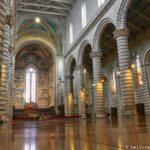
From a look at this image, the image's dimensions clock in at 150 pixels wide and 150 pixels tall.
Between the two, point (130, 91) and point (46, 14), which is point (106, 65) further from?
point (130, 91)

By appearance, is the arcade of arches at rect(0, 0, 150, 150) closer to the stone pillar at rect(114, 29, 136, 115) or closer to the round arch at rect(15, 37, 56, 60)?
the stone pillar at rect(114, 29, 136, 115)

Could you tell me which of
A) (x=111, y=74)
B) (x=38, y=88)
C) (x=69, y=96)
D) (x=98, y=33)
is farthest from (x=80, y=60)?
(x=38, y=88)

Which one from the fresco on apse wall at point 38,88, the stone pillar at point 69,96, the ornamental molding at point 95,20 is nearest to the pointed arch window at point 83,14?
the ornamental molding at point 95,20

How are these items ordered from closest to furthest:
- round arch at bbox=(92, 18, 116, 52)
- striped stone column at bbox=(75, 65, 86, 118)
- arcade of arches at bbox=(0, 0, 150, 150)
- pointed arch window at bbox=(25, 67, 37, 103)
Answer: arcade of arches at bbox=(0, 0, 150, 150)
round arch at bbox=(92, 18, 116, 52)
striped stone column at bbox=(75, 65, 86, 118)
pointed arch window at bbox=(25, 67, 37, 103)

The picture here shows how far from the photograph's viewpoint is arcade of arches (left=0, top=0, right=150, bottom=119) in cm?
1445

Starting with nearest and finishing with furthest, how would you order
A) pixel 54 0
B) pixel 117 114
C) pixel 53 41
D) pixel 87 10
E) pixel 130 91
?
1. pixel 130 91
2. pixel 87 10
3. pixel 117 114
4. pixel 54 0
5. pixel 53 41

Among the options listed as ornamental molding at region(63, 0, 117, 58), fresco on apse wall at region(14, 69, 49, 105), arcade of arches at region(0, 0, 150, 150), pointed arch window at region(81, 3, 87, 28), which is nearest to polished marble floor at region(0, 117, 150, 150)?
arcade of arches at region(0, 0, 150, 150)

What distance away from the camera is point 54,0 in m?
26.3

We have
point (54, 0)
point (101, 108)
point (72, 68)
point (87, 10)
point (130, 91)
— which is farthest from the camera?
point (72, 68)

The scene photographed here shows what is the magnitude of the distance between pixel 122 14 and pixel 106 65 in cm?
1259

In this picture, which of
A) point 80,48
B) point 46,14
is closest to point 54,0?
point 46,14

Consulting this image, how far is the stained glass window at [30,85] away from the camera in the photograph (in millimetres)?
41156

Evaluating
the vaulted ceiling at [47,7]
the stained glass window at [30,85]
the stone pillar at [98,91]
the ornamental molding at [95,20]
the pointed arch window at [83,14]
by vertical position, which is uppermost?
the vaulted ceiling at [47,7]

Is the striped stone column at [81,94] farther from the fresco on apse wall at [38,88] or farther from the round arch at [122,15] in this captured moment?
the fresco on apse wall at [38,88]
